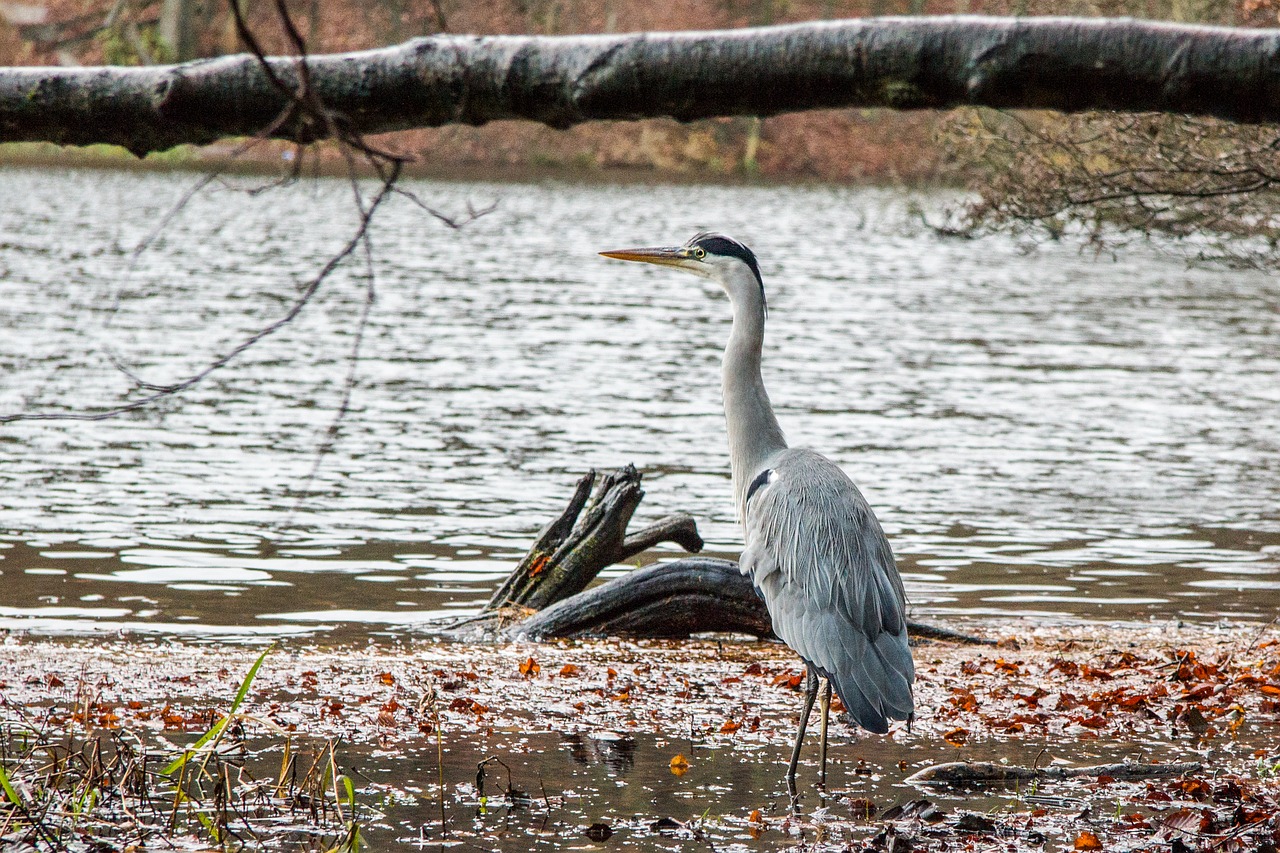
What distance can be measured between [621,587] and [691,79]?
217 inches

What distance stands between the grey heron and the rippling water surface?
2.71 metres

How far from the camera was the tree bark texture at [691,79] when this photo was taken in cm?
266

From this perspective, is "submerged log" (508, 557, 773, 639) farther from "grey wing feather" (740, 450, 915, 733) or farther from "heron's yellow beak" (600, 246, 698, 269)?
"heron's yellow beak" (600, 246, 698, 269)

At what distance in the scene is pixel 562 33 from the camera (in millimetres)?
60656

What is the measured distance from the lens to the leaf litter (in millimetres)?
4871

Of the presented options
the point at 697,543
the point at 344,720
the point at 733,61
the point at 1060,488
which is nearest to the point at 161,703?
the point at 344,720

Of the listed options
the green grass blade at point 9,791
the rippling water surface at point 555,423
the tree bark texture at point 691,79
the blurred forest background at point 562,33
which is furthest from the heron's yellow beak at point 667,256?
the blurred forest background at point 562,33

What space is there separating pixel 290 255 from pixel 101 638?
23760 millimetres

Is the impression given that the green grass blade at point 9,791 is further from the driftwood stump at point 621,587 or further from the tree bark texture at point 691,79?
the driftwood stump at point 621,587

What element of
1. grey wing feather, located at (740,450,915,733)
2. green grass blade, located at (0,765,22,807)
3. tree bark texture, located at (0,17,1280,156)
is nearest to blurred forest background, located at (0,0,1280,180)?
grey wing feather, located at (740,450,915,733)

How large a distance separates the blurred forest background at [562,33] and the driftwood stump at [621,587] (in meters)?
49.0

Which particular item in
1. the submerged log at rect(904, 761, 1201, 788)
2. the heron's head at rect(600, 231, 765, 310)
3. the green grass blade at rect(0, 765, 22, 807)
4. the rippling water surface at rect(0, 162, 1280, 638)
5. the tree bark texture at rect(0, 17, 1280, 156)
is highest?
the tree bark texture at rect(0, 17, 1280, 156)

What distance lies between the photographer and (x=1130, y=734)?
641 centimetres

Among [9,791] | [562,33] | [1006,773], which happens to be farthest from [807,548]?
[562,33]
